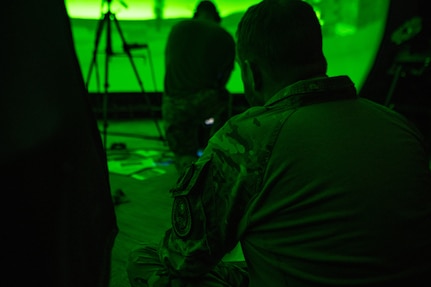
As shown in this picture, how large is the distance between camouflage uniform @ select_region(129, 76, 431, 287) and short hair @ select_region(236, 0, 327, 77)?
6 cm

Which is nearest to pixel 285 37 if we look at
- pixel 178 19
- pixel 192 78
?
pixel 192 78

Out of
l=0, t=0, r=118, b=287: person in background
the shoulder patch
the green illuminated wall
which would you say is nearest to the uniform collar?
the shoulder patch

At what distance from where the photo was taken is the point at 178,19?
4.23m

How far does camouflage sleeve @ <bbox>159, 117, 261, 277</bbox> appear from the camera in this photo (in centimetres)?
63

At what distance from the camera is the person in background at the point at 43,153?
47 cm

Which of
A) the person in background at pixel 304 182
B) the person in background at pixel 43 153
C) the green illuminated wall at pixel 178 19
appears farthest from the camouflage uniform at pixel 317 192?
the green illuminated wall at pixel 178 19

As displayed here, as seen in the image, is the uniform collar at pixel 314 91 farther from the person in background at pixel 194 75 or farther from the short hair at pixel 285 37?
the person in background at pixel 194 75

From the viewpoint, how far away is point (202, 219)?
670 mm

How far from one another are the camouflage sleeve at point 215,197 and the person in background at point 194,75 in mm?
1536

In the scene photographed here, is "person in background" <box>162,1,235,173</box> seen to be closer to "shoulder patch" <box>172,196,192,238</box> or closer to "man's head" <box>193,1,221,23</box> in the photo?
"man's head" <box>193,1,221,23</box>

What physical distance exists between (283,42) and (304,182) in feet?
0.89

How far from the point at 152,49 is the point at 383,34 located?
263 centimetres

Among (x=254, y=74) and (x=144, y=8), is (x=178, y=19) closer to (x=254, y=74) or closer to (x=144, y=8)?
(x=144, y=8)

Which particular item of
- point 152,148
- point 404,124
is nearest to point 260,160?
point 404,124
